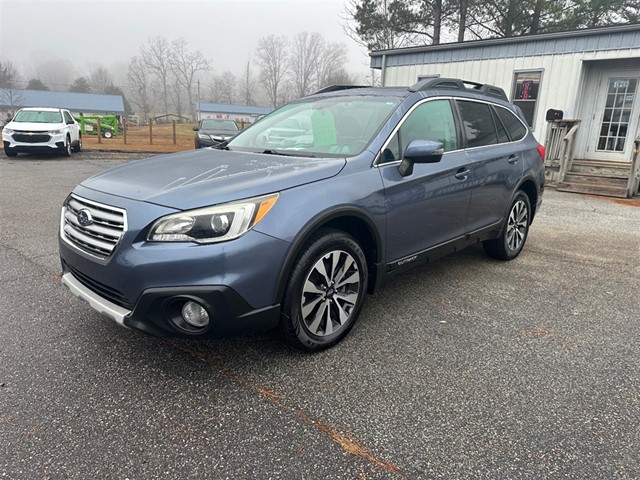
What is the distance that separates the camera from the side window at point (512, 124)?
4.64m

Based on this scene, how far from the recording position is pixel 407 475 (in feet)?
6.34

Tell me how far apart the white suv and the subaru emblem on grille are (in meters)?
14.4

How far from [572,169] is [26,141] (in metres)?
16.0

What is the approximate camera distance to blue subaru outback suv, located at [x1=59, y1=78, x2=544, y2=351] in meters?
2.32

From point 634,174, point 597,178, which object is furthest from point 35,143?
point 634,174

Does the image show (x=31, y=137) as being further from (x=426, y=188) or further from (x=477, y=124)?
(x=426, y=188)

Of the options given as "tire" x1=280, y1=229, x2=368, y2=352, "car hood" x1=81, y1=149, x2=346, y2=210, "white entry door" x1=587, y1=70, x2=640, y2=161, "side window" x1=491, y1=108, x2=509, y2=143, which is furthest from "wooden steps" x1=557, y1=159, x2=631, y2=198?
"car hood" x1=81, y1=149, x2=346, y2=210

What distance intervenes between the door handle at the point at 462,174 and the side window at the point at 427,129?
20cm

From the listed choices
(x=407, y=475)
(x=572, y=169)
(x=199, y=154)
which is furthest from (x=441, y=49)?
(x=407, y=475)

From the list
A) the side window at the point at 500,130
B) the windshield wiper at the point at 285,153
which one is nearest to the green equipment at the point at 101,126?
the side window at the point at 500,130

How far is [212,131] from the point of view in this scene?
1794cm

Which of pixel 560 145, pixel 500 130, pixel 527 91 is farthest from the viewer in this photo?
pixel 527 91

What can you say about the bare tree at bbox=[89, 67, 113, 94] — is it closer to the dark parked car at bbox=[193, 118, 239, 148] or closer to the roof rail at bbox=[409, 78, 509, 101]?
the dark parked car at bbox=[193, 118, 239, 148]

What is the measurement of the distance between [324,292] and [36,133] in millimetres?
15302
